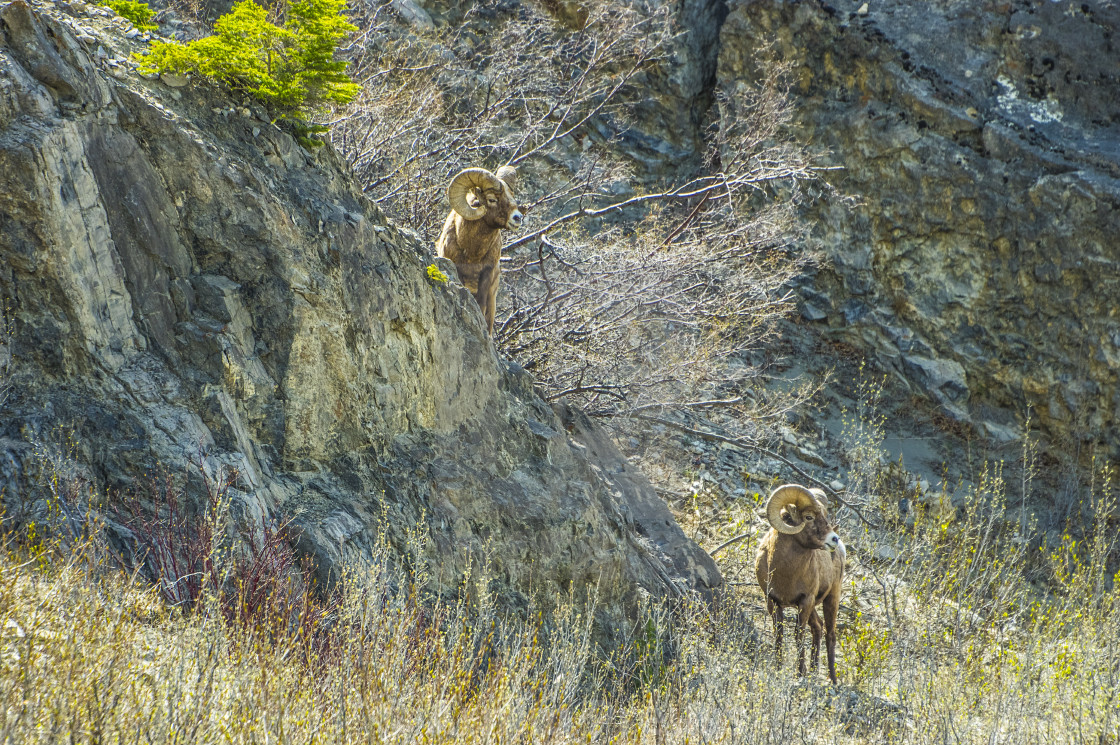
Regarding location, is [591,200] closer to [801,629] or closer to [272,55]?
[801,629]

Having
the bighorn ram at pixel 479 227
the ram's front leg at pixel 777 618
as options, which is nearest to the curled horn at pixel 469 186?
the bighorn ram at pixel 479 227

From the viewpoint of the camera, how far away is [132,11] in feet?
17.9

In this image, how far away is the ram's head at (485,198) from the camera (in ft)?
22.6

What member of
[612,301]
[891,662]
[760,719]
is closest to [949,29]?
[612,301]

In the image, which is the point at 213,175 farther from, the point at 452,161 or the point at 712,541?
the point at 712,541

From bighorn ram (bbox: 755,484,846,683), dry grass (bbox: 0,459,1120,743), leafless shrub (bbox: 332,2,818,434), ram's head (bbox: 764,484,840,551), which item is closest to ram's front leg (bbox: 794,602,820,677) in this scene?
bighorn ram (bbox: 755,484,846,683)

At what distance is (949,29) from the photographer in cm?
1484

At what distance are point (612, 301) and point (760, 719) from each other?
6084 millimetres

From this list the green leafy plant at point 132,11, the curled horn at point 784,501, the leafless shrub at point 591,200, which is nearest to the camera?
the green leafy plant at point 132,11

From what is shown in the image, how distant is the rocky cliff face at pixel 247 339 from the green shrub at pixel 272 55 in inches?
6.2

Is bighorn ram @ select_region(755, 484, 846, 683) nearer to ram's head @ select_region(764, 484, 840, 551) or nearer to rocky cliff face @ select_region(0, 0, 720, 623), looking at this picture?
ram's head @ select_region(764, 484, 840, 551)

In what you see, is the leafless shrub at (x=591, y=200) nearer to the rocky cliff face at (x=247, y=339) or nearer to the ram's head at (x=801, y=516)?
the ram's head at (x=801, y=516)

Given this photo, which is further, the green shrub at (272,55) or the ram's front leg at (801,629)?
the ram's front leg at (801,629)

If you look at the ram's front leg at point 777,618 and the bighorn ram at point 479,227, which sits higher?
the bighorn ram at point 479,227
